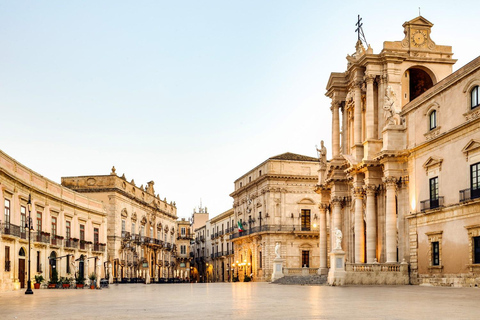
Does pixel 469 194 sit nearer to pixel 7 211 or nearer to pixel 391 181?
pixel 391 181

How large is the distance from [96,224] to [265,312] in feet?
154

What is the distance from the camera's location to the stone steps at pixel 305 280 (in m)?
38.4

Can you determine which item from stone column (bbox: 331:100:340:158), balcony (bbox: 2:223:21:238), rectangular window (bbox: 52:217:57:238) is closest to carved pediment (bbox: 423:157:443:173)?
stone column (bbox: 331:100:340:158)

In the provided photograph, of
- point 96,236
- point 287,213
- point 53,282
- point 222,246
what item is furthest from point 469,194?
point 222,246

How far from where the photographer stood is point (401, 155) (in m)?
36.8

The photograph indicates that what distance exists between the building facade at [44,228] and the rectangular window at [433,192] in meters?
20.4

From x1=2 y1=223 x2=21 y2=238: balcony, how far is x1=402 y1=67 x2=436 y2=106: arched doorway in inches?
1014

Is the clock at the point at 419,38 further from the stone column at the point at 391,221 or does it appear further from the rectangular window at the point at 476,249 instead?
the rectangular window at the point at 476,249

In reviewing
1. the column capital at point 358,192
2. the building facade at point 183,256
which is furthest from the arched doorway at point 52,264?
the building facade at point 183,256

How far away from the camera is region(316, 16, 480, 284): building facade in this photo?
101 feet

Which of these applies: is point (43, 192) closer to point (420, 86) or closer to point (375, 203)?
point (375, 203)

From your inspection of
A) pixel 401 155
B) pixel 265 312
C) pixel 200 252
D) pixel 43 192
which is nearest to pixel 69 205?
pixel 43 192

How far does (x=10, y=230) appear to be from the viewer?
124 feet

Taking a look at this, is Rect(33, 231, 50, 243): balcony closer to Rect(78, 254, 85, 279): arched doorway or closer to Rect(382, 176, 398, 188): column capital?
Rect(78, 254, 85, 279): arched doorway
